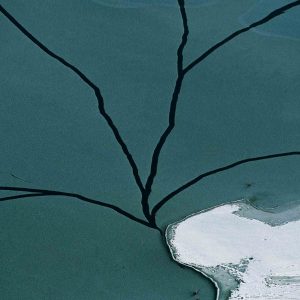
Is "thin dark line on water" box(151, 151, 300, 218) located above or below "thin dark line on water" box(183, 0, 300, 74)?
below

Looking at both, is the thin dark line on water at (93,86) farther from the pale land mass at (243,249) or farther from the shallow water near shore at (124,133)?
the pale land mass at (243,249)

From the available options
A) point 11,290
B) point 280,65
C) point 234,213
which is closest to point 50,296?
point 11,290

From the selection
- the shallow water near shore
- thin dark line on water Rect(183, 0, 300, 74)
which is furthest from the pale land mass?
thin dark line on water Rect(183, 0, 300, 74)

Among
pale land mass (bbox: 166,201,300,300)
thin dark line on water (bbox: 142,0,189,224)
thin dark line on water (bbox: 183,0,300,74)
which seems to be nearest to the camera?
pale land mass (bbox: 166,201,300,300)

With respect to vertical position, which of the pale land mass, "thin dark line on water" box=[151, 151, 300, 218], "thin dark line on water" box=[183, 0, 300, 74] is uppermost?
"thin dark line on water" box=[183, 0, 300, 74]

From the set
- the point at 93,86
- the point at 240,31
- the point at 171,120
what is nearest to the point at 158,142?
the point at 171,120

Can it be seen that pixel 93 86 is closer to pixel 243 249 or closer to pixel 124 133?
pixel 124 133

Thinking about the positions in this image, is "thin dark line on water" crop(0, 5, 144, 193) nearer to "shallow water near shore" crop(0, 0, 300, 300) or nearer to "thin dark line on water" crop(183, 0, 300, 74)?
"shallow water near shore" crop(0, 0, 300, 300)
